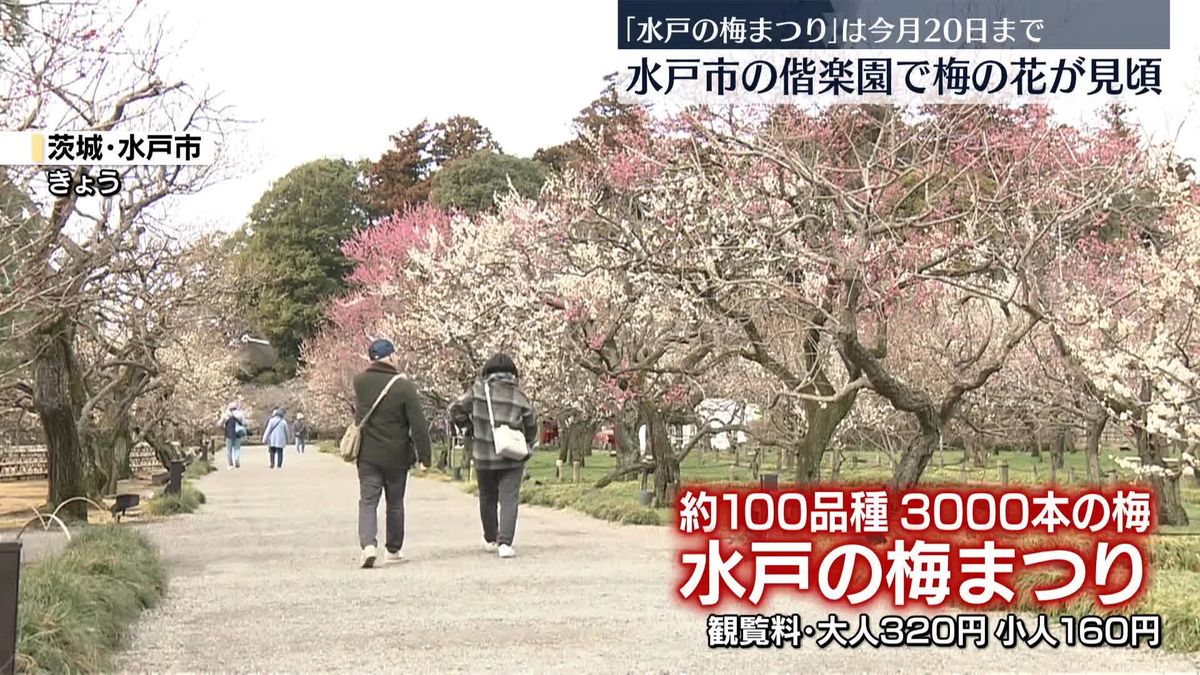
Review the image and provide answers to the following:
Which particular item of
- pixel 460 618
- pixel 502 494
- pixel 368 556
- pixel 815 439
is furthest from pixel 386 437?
pixel 815 439

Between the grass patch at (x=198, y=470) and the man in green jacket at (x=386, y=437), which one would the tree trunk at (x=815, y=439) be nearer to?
the man in green jacket at (x=386, y=437)

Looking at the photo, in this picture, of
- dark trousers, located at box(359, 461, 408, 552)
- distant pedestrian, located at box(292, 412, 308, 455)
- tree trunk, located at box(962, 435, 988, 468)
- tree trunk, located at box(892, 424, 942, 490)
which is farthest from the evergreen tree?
dark trousers, located at box(359, 461, 408, 552)

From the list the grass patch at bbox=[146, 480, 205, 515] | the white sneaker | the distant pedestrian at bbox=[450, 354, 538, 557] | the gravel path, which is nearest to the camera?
the gravel path

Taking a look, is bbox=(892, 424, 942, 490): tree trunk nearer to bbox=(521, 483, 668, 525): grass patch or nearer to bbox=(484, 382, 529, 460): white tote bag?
bbox=(521, 483, 668, 525): grass patch

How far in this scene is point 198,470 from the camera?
27.6 meters

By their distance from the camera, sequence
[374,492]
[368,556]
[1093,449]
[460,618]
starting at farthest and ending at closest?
[1093,449]
[368,556]
[374,492]
[460,618]

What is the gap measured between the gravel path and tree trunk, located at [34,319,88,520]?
3.09 m

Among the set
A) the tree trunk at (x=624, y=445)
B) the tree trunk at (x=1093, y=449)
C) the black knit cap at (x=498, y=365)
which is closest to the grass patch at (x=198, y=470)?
the tree trunk at (x=624, y=445)

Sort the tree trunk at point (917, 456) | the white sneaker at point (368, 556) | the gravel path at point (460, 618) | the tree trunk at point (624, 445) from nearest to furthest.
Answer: the gravel path at point (460, 618) → the white sneaker at point (368, 556) → the tree trunk at point (917, 456) → the tree trunk at point (624, 445)

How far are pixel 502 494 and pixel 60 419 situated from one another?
6.55m

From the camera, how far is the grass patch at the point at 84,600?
4.62m

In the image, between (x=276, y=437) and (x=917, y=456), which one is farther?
(x=276, y=437)

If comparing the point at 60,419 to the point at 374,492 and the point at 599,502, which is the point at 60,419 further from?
the point at 374,492

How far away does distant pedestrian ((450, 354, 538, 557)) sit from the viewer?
8320 mm
